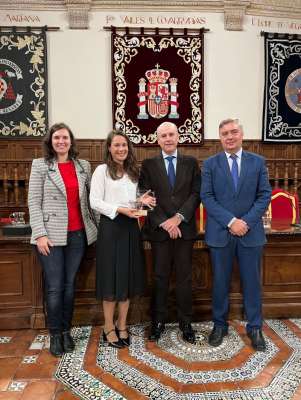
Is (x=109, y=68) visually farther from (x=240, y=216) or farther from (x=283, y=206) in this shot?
(x=240, y=216)

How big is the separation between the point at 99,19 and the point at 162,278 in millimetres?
4085

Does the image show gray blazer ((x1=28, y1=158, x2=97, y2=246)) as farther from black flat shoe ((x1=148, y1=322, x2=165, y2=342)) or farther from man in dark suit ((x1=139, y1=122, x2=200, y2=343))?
black flat shoe ((x1=148, y1=322, x2=165, y2=342))

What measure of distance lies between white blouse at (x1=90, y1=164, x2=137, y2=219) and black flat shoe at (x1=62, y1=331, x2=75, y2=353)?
0.95 metres

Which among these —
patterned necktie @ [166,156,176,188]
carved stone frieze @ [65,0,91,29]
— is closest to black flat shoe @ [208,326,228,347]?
patterned necktie @ [166,156,176,188]

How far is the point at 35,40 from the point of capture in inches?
197

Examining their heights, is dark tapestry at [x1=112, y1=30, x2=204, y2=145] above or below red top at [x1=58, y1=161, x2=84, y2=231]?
above

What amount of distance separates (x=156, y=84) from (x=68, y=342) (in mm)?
3844

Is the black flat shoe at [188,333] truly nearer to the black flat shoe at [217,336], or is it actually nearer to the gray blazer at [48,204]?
the black flat shoe at [217,336]

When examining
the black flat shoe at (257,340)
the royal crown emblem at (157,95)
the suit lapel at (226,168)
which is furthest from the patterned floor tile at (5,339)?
the royal crown emblem at (157,95)

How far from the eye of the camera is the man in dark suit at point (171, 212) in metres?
2.51

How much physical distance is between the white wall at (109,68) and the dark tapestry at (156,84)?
6.3 inches

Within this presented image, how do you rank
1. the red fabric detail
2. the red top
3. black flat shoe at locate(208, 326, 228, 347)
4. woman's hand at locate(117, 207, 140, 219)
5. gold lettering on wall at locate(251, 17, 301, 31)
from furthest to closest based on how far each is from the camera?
1. gold lettering on wall at locate(251, 17, 301, 31)
2. the red fabric detail
3. black flat shoe at locate(208, 326, 228, 347)
4. the red top
5. woman's hand at locate(117, 207, 140, 219)

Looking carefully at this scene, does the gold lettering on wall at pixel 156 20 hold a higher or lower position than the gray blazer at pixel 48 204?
higher

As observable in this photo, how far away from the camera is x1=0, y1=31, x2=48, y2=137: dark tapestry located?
16.4ft
